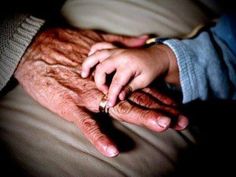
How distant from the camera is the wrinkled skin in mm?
601

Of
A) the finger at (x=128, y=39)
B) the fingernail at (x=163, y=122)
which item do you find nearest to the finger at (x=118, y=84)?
the fingernail at (x=163, y=122)

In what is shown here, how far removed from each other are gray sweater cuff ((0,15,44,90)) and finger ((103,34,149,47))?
22 centimetres

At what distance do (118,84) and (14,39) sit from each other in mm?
353

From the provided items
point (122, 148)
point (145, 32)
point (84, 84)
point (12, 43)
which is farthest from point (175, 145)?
point (12, 43)

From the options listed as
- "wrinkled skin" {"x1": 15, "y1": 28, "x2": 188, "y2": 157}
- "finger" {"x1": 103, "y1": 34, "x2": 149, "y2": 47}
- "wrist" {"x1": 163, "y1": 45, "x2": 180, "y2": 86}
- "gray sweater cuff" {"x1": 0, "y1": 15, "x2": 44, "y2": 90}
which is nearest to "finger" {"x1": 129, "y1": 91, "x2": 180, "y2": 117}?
"wrinkled skin" {"x1": 15, "y1": 28, "x2": 188, "y2": 157}

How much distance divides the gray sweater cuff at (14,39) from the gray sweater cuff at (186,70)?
0.41m

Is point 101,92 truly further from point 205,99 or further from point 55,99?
point 205,99

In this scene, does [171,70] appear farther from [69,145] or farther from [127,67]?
[69,145]

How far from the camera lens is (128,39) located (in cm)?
89

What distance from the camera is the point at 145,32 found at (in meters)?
0.91

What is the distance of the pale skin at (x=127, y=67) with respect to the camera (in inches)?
25.6

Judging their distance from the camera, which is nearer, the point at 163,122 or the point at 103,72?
the point at 163,122

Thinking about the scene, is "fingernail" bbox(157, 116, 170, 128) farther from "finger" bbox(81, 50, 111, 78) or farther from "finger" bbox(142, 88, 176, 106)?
"finger" bbox(81, 50, 111, 78)

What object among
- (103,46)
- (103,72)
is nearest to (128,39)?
(103,46)
